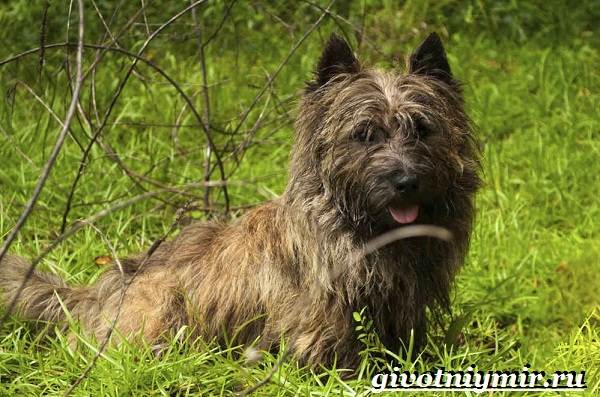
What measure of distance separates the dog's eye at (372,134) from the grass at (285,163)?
0.57 m

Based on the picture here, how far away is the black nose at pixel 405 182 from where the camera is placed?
4.30 meters

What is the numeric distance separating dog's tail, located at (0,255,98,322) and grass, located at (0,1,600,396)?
10 cm

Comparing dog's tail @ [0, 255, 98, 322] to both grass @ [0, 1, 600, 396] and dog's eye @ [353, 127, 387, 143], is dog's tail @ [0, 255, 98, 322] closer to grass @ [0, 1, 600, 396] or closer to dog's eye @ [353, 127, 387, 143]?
grass @ [0, 1, 600, 396]

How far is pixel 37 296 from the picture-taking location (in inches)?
205

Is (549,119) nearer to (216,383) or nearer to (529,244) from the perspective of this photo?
(529,244)

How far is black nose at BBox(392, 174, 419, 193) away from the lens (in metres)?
4.30

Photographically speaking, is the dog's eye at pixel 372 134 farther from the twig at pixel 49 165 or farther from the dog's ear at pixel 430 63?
the twig at pixel 49 165

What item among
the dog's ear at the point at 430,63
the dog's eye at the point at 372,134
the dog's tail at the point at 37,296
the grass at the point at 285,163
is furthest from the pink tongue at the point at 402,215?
the dog's tail at the point at 37,296

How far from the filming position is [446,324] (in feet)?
18.3

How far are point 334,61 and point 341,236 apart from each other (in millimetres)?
822

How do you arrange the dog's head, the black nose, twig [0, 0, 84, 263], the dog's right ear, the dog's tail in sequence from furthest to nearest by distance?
the dog's tail → the dog's right ear → the dog's head → the black nose → twig [0, 0, 84, 263]

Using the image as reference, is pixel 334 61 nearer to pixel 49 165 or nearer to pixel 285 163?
pixel 49 165

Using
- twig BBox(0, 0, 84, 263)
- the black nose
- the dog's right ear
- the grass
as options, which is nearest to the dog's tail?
the grass

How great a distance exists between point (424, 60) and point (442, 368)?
143 centimetres
